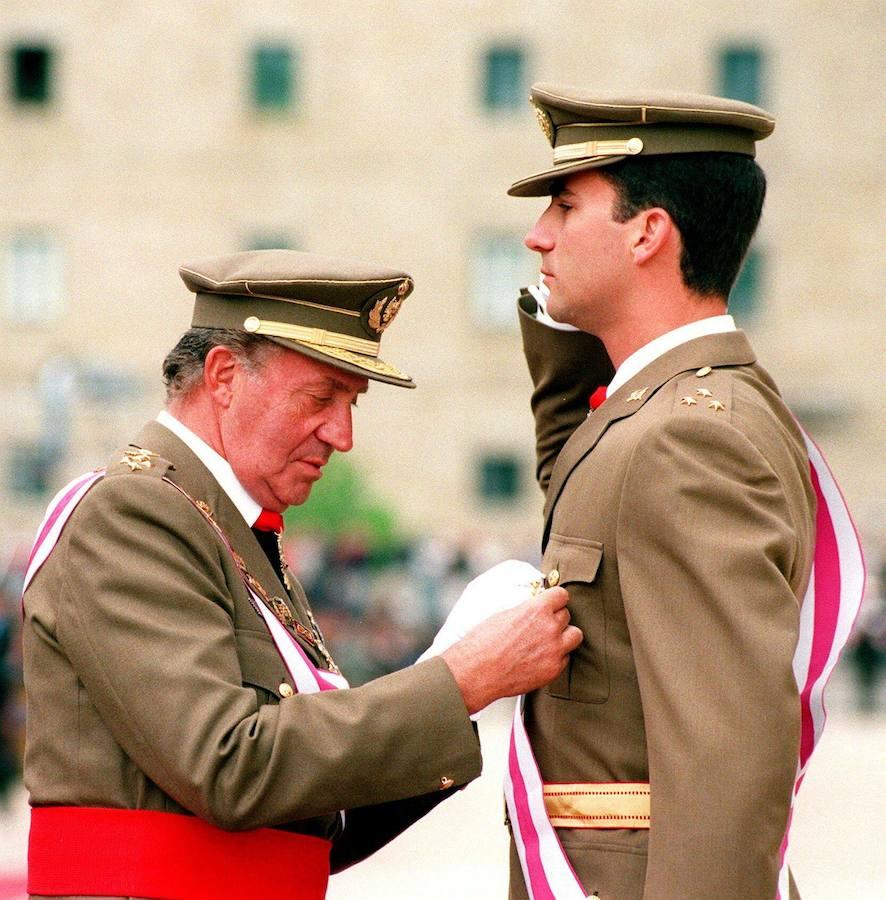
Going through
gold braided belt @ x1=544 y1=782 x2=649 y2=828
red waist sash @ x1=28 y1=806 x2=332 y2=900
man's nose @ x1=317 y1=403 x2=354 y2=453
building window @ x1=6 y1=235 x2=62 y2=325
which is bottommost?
building window @ x1=6 y1=235 x2=62 y2=325

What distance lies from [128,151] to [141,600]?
28.6m

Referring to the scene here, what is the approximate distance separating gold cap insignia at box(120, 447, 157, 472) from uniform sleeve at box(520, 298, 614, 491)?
2.71 feet

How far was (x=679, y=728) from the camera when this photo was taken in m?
3.21

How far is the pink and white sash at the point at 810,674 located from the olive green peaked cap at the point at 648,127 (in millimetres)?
578

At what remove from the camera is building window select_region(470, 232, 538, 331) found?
31.1 metres

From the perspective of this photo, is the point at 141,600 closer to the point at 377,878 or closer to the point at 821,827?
the point at 377,878

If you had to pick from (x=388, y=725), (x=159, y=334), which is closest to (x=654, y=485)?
(x=388, y=725)

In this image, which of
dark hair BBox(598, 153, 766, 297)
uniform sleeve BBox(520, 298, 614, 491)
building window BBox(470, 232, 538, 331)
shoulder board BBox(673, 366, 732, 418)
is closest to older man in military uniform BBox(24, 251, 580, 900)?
shoulder board BBox(673, 366, 732, 418)

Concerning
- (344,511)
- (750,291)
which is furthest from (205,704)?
(750,291)

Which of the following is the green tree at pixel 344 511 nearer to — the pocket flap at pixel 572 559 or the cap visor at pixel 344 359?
the cap visor at pixel 344 359

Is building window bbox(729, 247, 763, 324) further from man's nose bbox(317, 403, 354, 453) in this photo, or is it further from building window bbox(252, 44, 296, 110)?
man's nose bbox(317, 403, 354, 453)

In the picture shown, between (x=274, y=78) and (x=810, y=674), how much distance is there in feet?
93.4

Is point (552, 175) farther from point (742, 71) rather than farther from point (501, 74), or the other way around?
point (742, 71)

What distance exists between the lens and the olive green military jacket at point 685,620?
10.4ft
